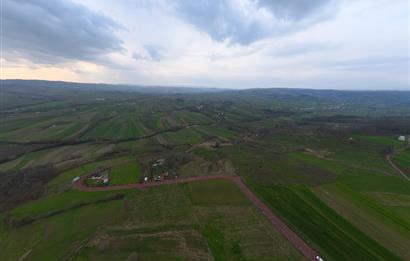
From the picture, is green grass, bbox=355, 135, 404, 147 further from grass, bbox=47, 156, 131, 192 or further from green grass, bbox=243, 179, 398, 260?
grass, bbox=47, 156, 131, 192

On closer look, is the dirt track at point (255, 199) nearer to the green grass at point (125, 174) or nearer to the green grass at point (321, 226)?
the green grass at point (321, 226)

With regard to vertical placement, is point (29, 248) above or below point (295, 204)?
below

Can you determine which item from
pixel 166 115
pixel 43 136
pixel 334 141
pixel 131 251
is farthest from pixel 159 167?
pixel 166 115

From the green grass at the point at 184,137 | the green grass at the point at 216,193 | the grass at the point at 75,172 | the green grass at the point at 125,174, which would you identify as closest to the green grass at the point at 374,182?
the green grass at the point at 216,193

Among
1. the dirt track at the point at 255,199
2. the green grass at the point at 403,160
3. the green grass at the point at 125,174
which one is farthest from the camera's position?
the green grass at the point at 403,160

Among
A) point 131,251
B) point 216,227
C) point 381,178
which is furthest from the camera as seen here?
point 381,178

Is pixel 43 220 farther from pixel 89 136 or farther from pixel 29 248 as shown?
pixel 89 136
